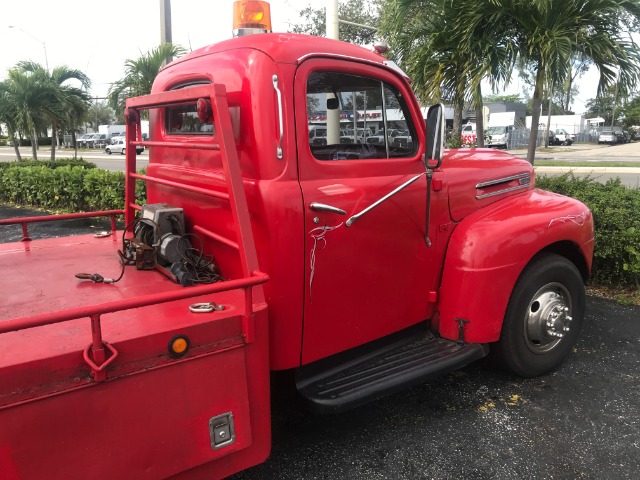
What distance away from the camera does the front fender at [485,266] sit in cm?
298

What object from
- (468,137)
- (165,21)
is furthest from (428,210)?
(468,137)

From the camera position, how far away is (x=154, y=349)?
1881 mm

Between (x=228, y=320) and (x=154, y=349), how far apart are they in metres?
0.30

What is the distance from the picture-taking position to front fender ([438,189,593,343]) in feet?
9.78

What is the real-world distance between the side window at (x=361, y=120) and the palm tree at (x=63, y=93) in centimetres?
1298

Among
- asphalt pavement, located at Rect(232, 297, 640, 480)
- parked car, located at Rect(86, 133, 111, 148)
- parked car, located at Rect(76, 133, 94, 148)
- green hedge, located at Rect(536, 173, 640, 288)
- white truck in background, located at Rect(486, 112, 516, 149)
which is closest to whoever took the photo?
asphalt pavement, located at Rect(232, 297, 640, 480)

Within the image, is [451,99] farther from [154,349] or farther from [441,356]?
[154,349]

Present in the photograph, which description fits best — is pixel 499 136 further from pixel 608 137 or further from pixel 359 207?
pixel 359 207

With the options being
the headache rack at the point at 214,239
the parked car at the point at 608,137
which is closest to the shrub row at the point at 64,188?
the headache rack at the point at 214,239

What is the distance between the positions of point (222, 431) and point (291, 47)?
1.73 m

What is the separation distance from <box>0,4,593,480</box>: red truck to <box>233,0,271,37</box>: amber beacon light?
0.39 ft

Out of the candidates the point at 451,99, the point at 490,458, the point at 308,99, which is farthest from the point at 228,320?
the point at 451,99

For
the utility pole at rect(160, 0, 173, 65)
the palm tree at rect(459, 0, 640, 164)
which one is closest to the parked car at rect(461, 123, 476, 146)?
the palm tree at rect(459, 0, 640, 164)

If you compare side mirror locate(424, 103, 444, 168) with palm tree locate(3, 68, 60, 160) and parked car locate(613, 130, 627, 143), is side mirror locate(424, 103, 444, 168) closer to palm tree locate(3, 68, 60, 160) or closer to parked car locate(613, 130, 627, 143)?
palm tree locate(3, 68, 60, 160)
